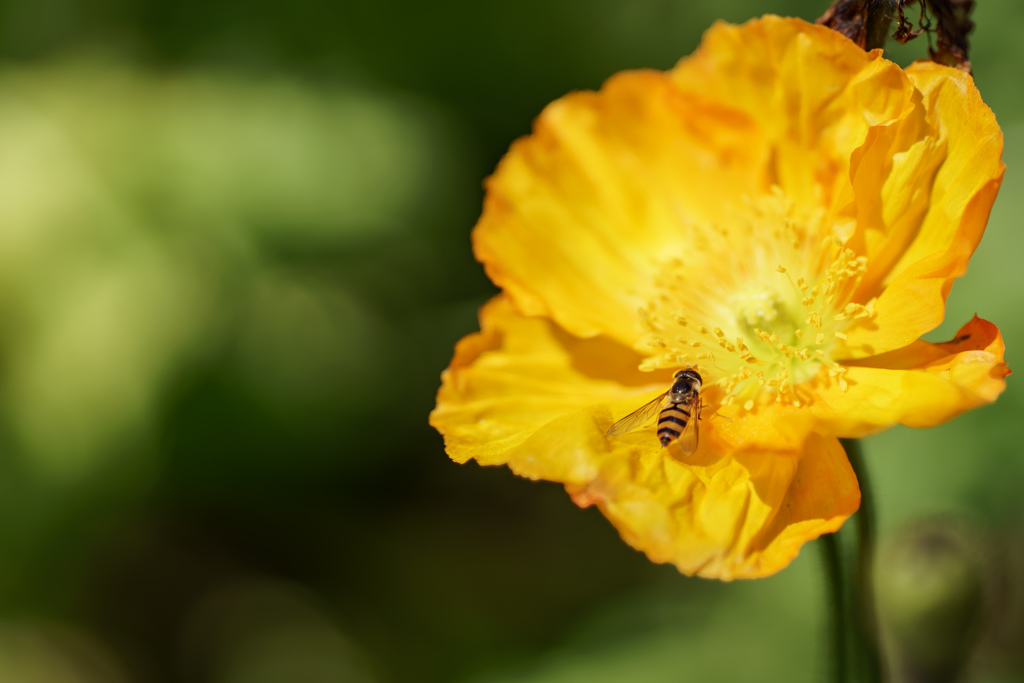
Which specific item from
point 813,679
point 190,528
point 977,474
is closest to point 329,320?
point 190,528

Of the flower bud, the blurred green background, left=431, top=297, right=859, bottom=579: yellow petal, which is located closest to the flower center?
left=431, top=297, right=859, bottom=579: yellow petal

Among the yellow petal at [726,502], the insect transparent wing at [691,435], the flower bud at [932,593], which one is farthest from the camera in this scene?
the flower bud at [932,593]

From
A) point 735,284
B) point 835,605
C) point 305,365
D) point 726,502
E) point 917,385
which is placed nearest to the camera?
point 917,385

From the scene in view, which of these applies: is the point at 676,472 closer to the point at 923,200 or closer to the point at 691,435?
the point at 691,435

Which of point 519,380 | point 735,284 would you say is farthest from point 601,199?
point 519,380

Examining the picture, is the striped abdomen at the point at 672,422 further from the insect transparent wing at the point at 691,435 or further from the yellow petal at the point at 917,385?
the yellow petal at the point at 917,385

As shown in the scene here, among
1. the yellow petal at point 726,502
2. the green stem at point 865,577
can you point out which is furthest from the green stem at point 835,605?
the yellow petal at point 726,502

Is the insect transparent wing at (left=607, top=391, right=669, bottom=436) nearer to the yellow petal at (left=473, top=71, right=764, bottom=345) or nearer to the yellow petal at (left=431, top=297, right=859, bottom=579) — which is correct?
the yellow petal at (left=431, top=297, right=859, bottom=579)

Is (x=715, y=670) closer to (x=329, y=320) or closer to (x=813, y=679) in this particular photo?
(x=813, y=679)
